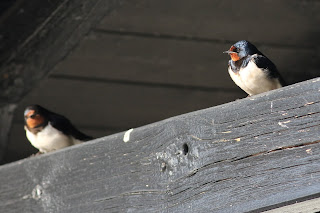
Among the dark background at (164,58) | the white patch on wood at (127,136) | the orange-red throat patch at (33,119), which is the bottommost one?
the white patch on wood at (127,136)

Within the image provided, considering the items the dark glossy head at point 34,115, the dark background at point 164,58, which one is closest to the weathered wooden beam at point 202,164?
the dark background at point 164,58

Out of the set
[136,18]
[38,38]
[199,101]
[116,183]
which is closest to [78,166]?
[116,183]

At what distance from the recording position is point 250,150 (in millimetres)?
1408

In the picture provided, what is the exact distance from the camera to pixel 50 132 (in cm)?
264

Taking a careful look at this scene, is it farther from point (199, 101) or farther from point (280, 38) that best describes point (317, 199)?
point (199, 101)

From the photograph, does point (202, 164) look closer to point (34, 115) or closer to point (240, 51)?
point (240, 51)

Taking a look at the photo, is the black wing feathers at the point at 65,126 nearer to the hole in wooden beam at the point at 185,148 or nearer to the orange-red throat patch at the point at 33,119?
the orange-red throat patch at the point at 33,119

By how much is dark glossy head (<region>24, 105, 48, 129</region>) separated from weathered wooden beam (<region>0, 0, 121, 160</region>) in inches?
15.0

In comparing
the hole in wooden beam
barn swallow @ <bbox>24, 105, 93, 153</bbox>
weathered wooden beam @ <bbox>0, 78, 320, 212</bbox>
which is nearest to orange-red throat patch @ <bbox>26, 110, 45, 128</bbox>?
barn swallow @ <bbox>24, 105, 93, 153</bbox>

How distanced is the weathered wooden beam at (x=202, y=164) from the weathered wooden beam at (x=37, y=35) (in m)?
0.30

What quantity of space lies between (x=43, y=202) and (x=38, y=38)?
1.42ft

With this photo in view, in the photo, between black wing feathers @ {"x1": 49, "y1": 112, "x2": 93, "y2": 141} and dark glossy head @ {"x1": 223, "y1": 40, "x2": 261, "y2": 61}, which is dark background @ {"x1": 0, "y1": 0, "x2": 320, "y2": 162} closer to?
black wing feathers @ {"x1": 49, "y1": 112, "x2": 93, "y2": 141}

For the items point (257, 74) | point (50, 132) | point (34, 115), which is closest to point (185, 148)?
point (257, 74)

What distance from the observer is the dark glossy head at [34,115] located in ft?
8.15
